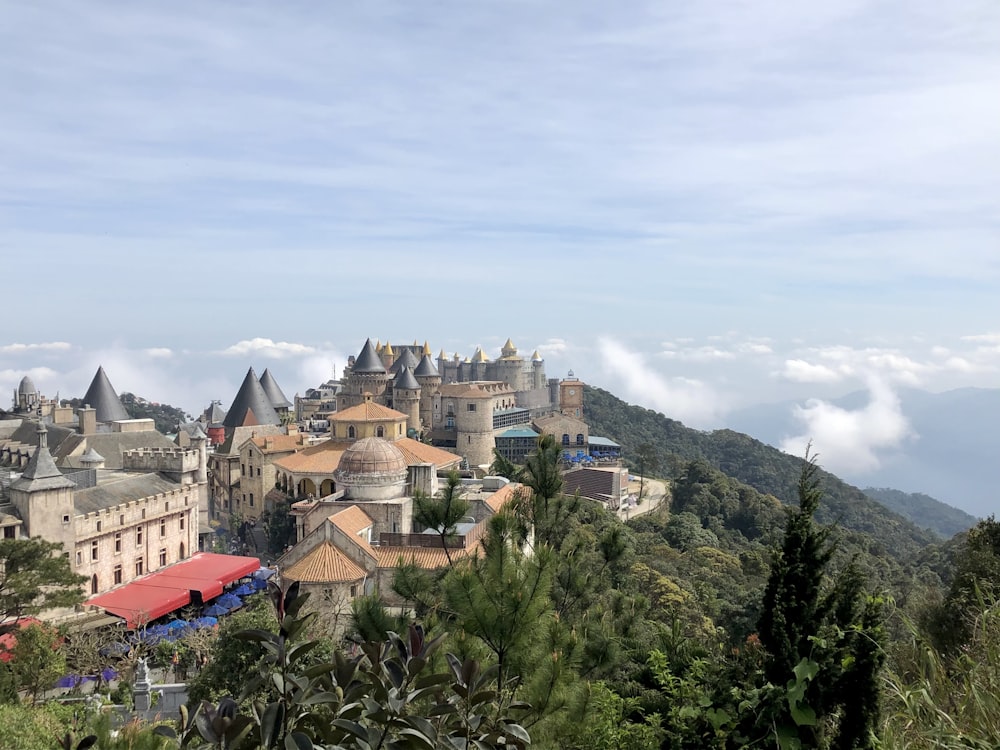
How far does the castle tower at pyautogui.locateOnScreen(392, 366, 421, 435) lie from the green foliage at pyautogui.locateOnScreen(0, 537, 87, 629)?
42.3 meters

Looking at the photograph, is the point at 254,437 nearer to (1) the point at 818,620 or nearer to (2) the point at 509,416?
(2) the point at 509,416

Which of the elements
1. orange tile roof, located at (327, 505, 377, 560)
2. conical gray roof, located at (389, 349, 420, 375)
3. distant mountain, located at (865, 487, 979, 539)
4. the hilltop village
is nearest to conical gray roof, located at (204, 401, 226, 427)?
the hilltop village

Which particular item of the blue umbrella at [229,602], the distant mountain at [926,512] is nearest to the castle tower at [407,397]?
the blue umbrella at [229,602]

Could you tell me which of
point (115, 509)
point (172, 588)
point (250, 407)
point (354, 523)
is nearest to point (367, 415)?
point (250, 407)

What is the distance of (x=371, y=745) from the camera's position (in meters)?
3.67

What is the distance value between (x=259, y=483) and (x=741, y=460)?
58545 mm

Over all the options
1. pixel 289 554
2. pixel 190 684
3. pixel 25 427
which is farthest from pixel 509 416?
pixel 190 684

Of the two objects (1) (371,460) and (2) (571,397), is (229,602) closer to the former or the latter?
(1) (371,460)

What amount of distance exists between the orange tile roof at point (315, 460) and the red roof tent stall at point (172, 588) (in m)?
7.79

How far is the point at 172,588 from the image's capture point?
30.0 meters

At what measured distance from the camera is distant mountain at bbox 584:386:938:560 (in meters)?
72.4

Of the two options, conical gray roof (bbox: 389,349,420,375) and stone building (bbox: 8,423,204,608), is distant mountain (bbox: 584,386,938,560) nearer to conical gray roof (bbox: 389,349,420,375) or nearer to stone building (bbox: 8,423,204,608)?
conical gray roof (bbox: 389,349,420,375)

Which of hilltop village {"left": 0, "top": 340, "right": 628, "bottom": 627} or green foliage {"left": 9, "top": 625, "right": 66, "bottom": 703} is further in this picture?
hilltop village {"left": 0, "top": 340, "right": 628, "bottom": 627}

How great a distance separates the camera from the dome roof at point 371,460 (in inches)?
1173
